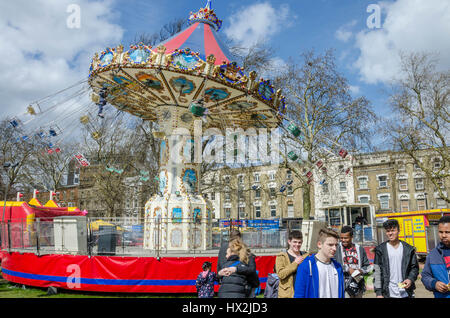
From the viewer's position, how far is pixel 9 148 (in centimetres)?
3328

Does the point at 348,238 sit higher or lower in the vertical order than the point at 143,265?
higher

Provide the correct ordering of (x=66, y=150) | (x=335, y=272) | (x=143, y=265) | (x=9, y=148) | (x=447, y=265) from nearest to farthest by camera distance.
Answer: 1. (x=335, y=272)
2. (x=447, y=265)
3. (x=143, y=265)
4. (x=9, y=148)
5. (x=66, y=150)

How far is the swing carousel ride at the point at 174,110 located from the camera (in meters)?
10.7

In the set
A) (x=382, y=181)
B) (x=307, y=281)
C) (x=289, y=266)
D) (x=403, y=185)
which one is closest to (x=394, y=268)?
(x=289, y=266)

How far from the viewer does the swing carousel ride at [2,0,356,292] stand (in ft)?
35.0

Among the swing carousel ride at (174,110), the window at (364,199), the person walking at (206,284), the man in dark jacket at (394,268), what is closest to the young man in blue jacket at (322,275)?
the man in dark jacket at (394,268)

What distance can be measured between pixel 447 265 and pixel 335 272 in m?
1.51

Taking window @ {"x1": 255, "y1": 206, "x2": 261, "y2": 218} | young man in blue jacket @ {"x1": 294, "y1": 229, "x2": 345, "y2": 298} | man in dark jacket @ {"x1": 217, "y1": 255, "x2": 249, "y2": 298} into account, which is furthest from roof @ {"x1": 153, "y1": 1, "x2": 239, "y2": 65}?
window @ {"x1": 255, "y1": 206, "x2": 261, "y2": 218}

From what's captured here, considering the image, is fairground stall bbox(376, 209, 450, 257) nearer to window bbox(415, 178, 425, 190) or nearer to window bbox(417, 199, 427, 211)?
window bbox(417, 199, 427, 211)

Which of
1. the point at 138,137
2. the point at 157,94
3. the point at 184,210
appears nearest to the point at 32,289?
the point at 184,210

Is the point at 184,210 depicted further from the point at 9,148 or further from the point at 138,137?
the point at 9,148

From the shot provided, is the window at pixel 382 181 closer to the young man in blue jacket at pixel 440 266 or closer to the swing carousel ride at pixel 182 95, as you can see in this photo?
the swing carousel ride at pixel 182 95

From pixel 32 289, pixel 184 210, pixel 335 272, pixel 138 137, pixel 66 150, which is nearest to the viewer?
pixel 335 272

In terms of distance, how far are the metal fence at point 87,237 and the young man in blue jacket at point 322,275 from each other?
7.22 meters
